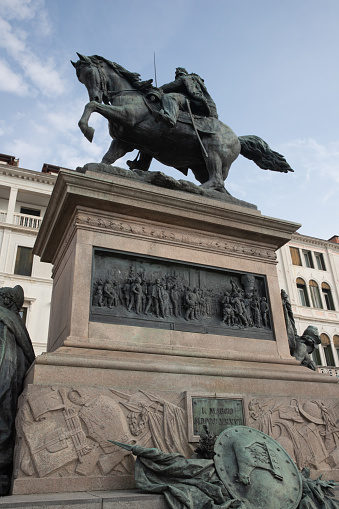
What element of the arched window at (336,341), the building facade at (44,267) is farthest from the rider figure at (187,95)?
the arched window at (336,341)

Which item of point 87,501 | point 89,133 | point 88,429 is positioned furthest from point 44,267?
point 87,501

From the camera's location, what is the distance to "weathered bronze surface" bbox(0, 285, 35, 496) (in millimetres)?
5413

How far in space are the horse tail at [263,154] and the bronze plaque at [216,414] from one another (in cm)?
565

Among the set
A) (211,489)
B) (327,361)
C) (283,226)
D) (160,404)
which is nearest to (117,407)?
(160,404)

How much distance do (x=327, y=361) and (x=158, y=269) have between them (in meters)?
32.7

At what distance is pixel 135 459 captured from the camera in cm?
534

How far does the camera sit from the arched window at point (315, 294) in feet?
131

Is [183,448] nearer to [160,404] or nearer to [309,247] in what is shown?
[160,404]

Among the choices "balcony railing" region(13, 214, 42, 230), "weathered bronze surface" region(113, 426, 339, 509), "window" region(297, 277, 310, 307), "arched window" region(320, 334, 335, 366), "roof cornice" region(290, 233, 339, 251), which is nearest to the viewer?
"weathered bronze surface" region(113, 426, 339, 509)

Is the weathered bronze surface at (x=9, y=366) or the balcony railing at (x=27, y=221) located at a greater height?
the balcony railing at (x=27, y=221)

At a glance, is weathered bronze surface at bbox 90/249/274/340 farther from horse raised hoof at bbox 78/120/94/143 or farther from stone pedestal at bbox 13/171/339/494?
horse raised hoof at bbox 78/120/94/143

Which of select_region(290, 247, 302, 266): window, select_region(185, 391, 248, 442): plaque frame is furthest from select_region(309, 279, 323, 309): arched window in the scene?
select_region(185, 391, 248, 442): plaque frame

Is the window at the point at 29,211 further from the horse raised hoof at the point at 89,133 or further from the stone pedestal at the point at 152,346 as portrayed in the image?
the horse raised hoof at the point at 89,133

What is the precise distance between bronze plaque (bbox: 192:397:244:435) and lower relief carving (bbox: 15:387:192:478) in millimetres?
214
